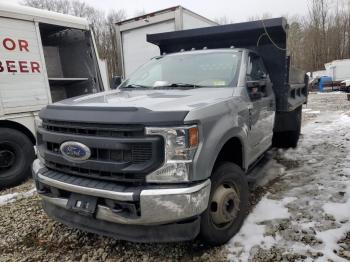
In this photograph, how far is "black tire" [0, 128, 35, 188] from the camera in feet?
15.6

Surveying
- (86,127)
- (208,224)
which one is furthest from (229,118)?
(86,127)

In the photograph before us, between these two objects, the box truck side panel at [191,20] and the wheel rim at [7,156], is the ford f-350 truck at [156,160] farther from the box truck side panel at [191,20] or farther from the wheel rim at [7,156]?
the box truck side panel at [191,20]

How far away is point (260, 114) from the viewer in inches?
152

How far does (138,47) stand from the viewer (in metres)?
8.31

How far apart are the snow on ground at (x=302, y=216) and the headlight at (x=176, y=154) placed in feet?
3.36

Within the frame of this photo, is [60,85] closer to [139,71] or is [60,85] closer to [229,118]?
[139,71]

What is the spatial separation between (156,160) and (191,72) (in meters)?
1.83

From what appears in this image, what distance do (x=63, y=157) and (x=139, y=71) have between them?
2.14m

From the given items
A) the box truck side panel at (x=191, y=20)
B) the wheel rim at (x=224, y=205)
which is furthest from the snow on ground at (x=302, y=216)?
the box truck side panel at (x=191, y=20)

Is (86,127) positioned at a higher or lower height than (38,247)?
higher

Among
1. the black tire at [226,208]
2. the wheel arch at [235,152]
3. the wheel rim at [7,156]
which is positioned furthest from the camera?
the wheel rim at [7,156]

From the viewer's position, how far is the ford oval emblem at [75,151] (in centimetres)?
248

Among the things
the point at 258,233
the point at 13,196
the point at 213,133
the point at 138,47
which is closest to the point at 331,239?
the point at 258,233

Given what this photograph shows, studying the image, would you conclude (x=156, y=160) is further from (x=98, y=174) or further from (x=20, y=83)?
(x=20, y=83)
